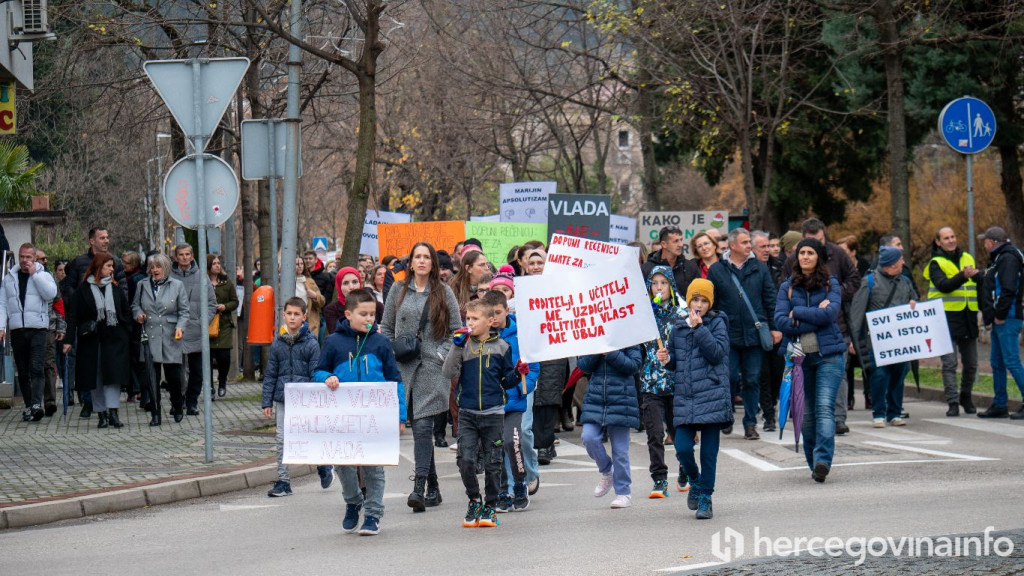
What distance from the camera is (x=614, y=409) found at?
9547 millimetres

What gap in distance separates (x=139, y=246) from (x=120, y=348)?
45513 mm

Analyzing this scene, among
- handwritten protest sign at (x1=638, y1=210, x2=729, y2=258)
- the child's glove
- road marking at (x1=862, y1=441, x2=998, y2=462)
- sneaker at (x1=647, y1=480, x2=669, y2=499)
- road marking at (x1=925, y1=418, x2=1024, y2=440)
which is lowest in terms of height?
road marking at (x1=925, y1=418, x2=1024, y2=440)

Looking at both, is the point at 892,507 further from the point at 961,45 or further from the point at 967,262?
the point at 961,45

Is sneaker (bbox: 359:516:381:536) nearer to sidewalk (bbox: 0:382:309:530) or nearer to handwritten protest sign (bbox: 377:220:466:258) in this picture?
sidewalk (bbox: 0:382:309:530)

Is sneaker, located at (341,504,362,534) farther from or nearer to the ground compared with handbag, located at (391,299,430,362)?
nearer to the ground

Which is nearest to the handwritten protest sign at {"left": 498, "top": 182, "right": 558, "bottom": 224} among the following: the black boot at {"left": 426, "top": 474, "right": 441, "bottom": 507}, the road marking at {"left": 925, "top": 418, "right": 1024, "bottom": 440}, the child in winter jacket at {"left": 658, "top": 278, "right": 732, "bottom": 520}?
the road marking at {"left": 925, "top": 418, "right": 1024, "bottom": 440}

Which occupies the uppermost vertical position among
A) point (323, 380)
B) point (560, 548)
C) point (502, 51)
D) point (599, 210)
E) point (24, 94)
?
point (502, 51)

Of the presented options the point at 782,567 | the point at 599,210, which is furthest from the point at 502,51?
the point at 782,567

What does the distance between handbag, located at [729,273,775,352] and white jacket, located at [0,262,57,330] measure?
7739 millimetres

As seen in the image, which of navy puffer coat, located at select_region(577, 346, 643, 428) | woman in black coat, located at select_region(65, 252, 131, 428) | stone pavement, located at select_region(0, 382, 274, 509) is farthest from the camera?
woman in black coat, located at select_region(65, 252, 131, 428)

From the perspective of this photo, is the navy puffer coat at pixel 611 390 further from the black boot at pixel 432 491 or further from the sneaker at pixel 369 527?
the sneaker at pixel 369 527

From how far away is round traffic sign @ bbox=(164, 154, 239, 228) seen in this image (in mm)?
12000

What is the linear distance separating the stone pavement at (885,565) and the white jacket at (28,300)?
35.5 ft

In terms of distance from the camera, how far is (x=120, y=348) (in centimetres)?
1535
